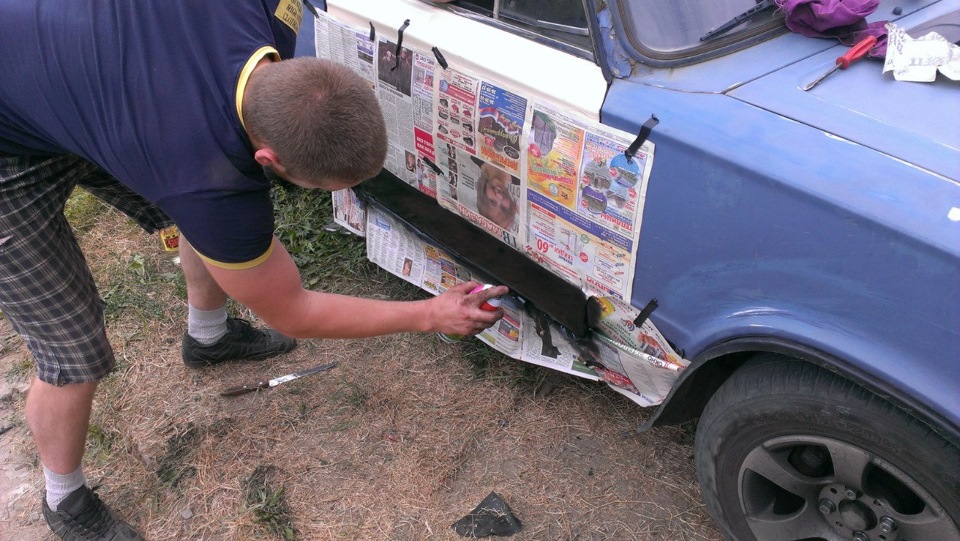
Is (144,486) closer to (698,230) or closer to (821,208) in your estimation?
(698,230)

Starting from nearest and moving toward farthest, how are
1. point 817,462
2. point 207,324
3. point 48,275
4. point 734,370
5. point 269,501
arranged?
point 817,462 → point 734,370 → point 48,275 → point 269,501 → point 207,324

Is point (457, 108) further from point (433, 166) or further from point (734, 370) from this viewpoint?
point (734, 370)

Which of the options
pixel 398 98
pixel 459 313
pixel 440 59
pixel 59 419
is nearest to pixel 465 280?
pixel 459 313

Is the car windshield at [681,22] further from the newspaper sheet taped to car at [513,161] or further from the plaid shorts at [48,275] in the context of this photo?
the plaid shorts at [48,275]

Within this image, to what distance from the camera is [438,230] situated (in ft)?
8.54

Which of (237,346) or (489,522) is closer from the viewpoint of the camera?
(489,522)

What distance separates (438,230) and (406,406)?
2.35ft

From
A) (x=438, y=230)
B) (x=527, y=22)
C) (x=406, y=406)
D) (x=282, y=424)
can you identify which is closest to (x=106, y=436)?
(x=282, y=424)

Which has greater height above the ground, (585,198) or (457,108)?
(457,108)

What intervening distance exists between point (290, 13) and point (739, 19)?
49.0 inches

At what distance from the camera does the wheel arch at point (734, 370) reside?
145 centimetres

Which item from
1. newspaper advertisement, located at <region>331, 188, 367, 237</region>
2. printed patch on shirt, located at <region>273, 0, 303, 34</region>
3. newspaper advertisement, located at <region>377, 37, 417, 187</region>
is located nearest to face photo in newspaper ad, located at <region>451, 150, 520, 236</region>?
newspaper advertisement, located at <region>377, 37, 417, 187</region>

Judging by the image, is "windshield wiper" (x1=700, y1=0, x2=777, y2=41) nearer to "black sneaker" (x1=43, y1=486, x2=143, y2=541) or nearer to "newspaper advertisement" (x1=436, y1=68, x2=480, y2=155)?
"newspaper advertisement" (x1=436, y1=68, x2=480, y2=155)

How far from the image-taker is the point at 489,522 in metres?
2.35
